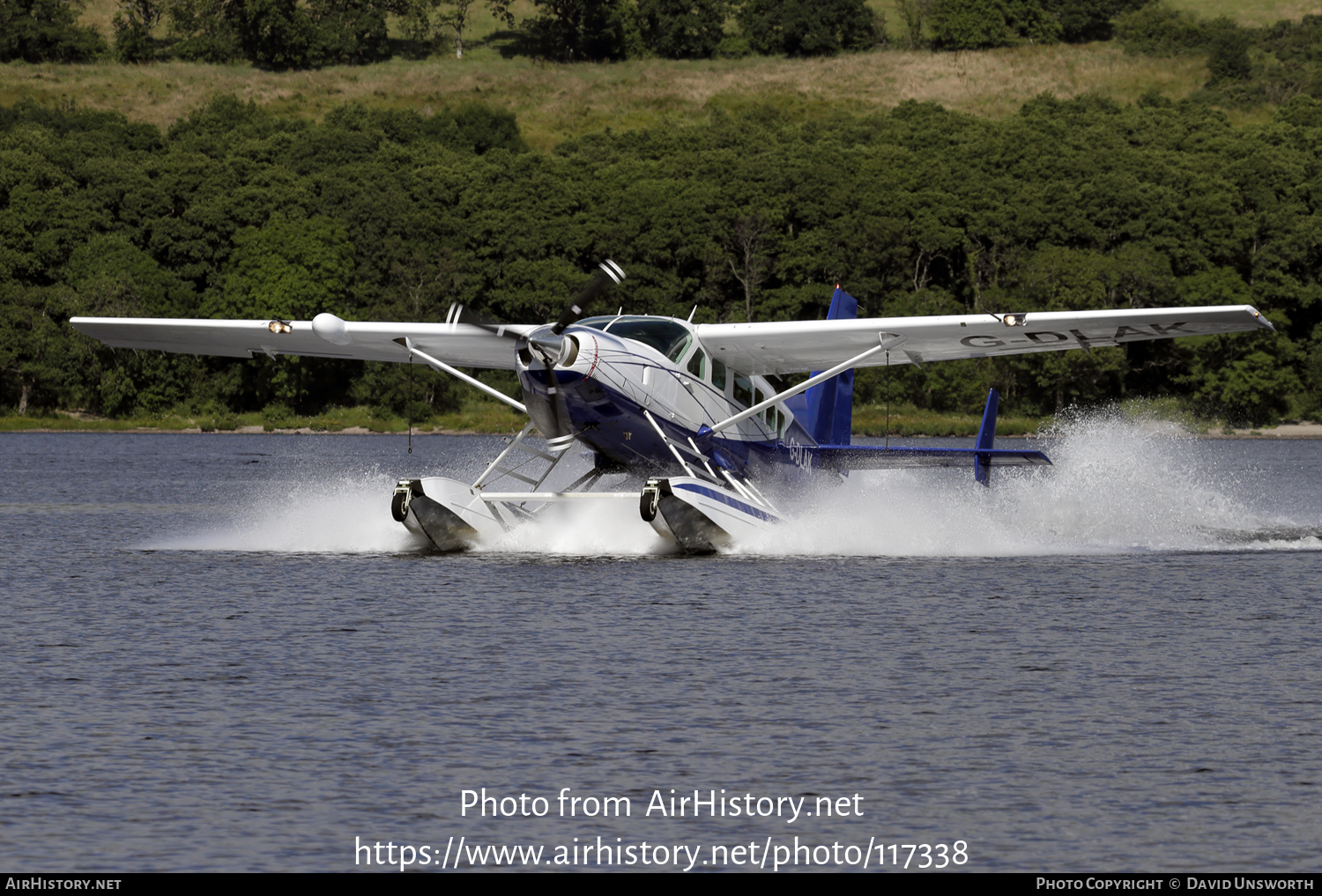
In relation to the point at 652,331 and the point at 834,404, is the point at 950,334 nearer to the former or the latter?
the point at 652,331

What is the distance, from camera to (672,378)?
17062 millimetres

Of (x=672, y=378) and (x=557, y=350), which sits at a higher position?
(x=557, y=350)

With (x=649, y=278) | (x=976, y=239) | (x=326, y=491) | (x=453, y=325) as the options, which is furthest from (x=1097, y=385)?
(x=453, y=325)

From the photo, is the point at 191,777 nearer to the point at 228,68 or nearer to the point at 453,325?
the point at 453,325

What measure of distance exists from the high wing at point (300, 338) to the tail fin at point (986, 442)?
19.4ft

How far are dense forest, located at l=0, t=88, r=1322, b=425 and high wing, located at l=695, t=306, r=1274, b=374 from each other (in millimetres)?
43654

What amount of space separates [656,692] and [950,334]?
911 centimetres

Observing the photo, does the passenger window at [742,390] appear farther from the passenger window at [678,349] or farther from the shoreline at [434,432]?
the shoreline at [434,432]

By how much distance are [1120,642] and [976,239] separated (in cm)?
6147

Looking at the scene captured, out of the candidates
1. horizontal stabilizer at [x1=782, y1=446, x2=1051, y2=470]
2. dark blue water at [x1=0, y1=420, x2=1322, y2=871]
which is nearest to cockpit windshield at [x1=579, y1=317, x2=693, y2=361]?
dark blue water at [x1=0, y1=420, x2=1322, y2=871]

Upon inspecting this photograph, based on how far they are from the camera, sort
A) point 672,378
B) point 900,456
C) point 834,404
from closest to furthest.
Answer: point 672,378
point 900,456
point 834,404

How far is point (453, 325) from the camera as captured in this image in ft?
58.5

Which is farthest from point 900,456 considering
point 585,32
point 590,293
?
point 585,32

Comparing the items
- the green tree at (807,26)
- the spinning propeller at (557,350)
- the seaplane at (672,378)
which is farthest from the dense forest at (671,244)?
the spinning propeller at (557,350)
